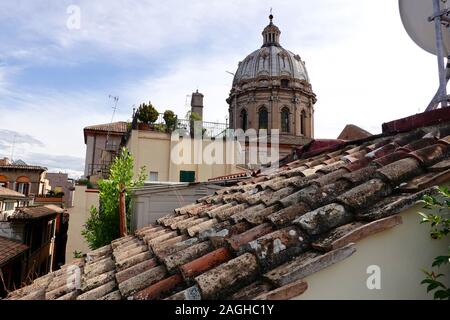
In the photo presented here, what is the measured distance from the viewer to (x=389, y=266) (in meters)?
1.99

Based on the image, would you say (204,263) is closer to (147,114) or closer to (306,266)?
(306,266)

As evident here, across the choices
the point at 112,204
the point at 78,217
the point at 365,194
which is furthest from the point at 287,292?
the point at 78,217

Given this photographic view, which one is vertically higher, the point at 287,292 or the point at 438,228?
the point at 438,228

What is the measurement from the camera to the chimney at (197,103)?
29.0 metres

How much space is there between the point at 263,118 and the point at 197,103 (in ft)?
30.1

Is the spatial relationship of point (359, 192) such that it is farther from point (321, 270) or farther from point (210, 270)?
point (210, 270)

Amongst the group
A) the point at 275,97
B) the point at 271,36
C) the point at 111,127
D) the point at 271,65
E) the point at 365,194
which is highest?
the point at 271,36

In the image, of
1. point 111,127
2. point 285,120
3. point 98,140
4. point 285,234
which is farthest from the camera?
point 285,120

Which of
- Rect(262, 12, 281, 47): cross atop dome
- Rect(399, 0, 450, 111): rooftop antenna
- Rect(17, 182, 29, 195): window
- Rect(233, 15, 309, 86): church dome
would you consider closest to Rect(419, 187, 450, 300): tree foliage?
Rect(399, 0, 450, 111): rooftop antenna

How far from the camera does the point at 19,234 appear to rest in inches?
576

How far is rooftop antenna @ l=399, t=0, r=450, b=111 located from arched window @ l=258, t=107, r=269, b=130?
3059cm

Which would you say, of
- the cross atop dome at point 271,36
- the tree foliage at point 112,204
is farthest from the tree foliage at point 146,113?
the cross atop dome at point 271,36

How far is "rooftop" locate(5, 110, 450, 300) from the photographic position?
6.32 feet

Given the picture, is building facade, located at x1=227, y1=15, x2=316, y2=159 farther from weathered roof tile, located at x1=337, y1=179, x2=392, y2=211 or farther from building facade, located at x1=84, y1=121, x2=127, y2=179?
weathered roof tile, located at x1=337, y1=179, x2=392, y2=211
